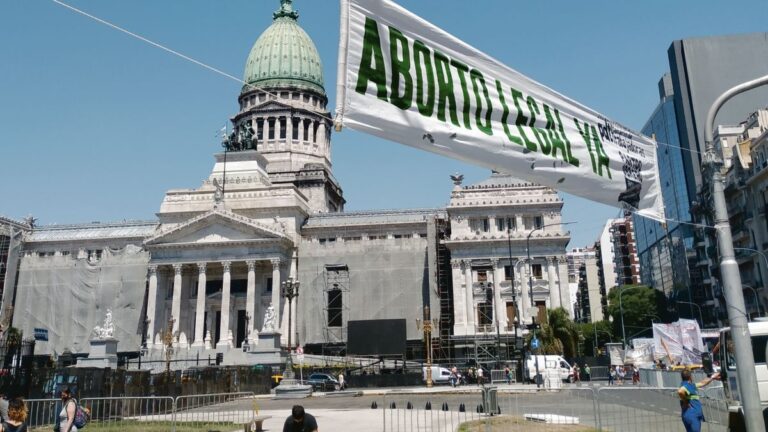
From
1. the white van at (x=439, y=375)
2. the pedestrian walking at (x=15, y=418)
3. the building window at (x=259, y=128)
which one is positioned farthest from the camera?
the building window at (x=259, y=128)

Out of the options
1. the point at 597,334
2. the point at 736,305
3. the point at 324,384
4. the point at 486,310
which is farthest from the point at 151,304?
the point at 736,305

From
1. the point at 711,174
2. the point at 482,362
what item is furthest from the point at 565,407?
the point at 482,362

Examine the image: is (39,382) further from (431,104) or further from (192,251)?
(192,251)

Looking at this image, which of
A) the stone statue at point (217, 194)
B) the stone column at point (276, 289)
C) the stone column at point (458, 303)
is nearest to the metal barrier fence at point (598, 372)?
the stone column at point (458, 303)

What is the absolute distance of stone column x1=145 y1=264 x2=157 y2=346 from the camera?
65.9 metres

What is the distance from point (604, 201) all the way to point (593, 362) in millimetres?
46983

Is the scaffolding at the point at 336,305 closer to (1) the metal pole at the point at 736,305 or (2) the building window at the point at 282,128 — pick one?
(2) the building window at the point at 282,128

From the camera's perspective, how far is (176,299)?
2628 inches

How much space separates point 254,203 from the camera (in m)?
72.6

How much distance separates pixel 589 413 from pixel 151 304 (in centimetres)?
5851

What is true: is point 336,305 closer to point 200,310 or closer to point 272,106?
point 200,310

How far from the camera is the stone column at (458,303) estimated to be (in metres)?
64.8

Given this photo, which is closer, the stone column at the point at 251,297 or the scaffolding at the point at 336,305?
the stone column at the point at 251,297

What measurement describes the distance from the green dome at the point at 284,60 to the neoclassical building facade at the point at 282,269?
25.3 meters
